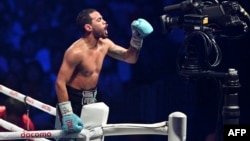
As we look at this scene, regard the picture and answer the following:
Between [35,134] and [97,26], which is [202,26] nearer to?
[97,26]

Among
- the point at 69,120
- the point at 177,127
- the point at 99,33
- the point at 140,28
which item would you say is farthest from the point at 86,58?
the point at 177,127

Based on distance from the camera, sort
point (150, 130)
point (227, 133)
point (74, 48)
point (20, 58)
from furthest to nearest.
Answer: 1. point (20, 58)
2. point (74, 48)
3. point (227, 133)
4. point (150, 130)

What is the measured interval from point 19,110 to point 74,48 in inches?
39.6

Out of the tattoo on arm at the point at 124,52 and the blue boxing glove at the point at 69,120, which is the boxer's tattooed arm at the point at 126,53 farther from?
the blue boxing glove at the point at 69,120

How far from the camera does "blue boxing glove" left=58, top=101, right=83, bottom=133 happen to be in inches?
88.9

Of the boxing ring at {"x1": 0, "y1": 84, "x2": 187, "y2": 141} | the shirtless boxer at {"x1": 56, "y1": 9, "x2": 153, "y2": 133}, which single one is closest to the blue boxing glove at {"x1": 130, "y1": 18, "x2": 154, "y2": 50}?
the shirtless boxer at {"x1": 56, "y1": 9, "x2": 153, "y2": 133}

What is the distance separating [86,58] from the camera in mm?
2775

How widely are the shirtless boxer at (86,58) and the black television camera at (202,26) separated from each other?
0.23 metres

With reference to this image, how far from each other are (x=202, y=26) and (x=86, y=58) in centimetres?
68

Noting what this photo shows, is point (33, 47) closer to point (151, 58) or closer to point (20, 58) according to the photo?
point (20, 58)

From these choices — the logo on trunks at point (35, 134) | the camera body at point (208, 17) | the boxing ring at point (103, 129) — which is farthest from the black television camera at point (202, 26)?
the logo on trunks at point (35, 134)

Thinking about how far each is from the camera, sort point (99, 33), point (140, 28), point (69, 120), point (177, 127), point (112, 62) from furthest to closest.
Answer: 1. point (112, 62)
2. point (99, 33)
3. point (140, 28)
4. point (69, 120)
5. point (177, 127)

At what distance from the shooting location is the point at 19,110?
354cm

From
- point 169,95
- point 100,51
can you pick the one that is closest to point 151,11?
point 169,95
